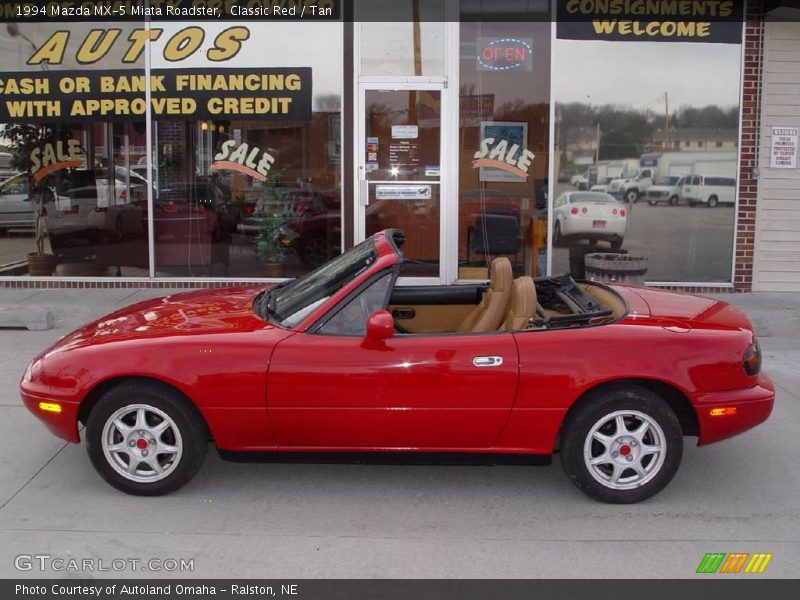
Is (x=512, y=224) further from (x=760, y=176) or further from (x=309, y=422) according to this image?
(x=309, y=422)

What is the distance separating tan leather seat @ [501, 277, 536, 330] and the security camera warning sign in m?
6.32

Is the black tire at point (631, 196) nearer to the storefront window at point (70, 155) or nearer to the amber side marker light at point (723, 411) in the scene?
the storefront window at point (70, 155)

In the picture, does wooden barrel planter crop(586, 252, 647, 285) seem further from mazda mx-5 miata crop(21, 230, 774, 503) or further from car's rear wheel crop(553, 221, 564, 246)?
mazda mx-5 miata crop(21, 230, 774, 503)

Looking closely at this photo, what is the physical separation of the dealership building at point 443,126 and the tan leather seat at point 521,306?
5.79 metres

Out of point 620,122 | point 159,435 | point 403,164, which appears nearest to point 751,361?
point 159,435

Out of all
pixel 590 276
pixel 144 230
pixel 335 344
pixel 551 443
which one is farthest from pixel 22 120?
pixel 551 443

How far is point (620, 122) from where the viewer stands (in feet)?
34.6

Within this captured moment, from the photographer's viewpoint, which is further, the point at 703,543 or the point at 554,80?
the point at 554,80

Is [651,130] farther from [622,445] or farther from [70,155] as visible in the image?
[70,155]

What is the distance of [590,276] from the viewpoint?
9055mm

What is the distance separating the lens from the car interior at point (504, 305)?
4805 mm

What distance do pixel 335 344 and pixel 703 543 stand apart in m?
2.09

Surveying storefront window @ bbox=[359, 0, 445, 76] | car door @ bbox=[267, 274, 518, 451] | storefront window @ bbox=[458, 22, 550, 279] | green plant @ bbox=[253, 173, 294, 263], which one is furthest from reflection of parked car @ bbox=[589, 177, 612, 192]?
car door @ bbox=[267, 274, 518, 451]
